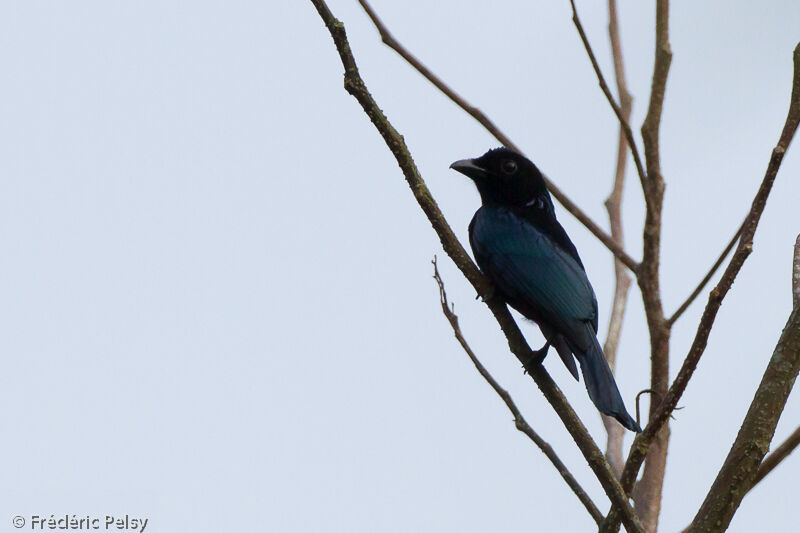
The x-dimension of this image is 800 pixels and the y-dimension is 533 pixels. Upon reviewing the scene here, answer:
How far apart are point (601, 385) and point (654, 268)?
0.59 metres

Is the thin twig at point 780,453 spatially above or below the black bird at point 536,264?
below

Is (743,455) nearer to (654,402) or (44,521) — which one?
(654,402)

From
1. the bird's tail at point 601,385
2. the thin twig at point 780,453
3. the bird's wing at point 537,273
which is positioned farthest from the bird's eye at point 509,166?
the thin twig at point 780,453

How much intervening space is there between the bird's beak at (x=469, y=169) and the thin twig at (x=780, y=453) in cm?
290

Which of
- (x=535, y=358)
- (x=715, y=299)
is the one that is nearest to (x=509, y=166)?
(x=535, y=358)

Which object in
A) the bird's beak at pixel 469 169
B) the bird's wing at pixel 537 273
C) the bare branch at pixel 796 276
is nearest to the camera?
the bare branch at pixel 796 276

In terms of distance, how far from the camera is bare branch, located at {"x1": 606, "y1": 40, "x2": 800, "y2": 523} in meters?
3.19

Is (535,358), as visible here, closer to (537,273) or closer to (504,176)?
(537,273)

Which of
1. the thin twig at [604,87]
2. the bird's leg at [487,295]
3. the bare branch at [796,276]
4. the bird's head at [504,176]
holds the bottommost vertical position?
the bare branch at [796,276]

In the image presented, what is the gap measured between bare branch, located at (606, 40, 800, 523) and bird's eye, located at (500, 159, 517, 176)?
9.41ft

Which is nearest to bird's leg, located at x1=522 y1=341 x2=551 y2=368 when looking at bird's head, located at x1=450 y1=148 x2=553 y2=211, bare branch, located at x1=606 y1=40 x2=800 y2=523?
bare branch, located at x1=606 y1=40 x2=800 y2=523

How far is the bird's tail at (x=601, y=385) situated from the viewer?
14.3 feet

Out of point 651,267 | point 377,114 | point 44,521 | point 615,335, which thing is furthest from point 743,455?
point 44,521

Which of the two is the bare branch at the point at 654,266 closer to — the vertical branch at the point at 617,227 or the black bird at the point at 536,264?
the black bird at the point at 536,264
